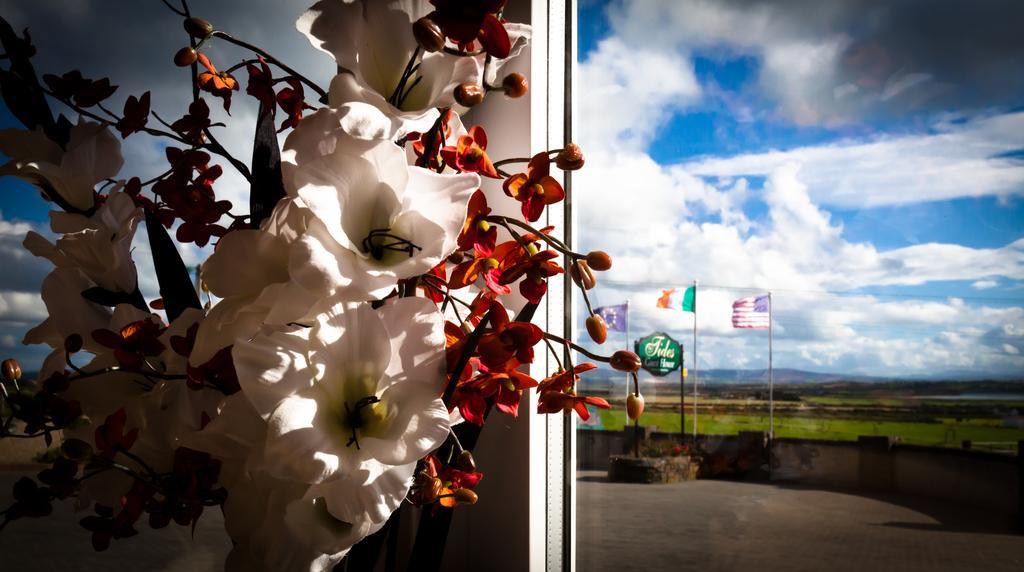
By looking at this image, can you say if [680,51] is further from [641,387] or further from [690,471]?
[690,471]

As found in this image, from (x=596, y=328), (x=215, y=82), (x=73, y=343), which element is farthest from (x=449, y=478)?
(x=215, y=82)

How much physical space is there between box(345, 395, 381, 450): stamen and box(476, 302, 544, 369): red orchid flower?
0.12 m

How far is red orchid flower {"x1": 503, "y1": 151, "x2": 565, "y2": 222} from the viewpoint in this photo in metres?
0.78

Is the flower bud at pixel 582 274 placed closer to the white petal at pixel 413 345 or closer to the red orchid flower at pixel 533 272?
the red orchid flower at pixel 533 272

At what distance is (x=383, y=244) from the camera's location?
0.68m

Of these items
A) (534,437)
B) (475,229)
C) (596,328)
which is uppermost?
(475,229)

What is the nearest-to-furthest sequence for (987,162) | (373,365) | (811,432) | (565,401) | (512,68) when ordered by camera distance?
1. (373,365)
2. (565,401)
3. (987,162)
4. (811,432)
5. (512,68)

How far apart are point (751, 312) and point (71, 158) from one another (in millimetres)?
1054

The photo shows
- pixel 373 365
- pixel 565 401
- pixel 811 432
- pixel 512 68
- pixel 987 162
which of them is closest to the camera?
pixel 373 365

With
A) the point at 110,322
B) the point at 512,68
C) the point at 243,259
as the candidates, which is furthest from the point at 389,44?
the point at 512,68

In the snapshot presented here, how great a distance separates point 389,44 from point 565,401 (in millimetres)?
429

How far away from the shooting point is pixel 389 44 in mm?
748

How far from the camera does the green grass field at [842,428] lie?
951mm

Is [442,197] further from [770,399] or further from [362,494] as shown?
[770,399]
